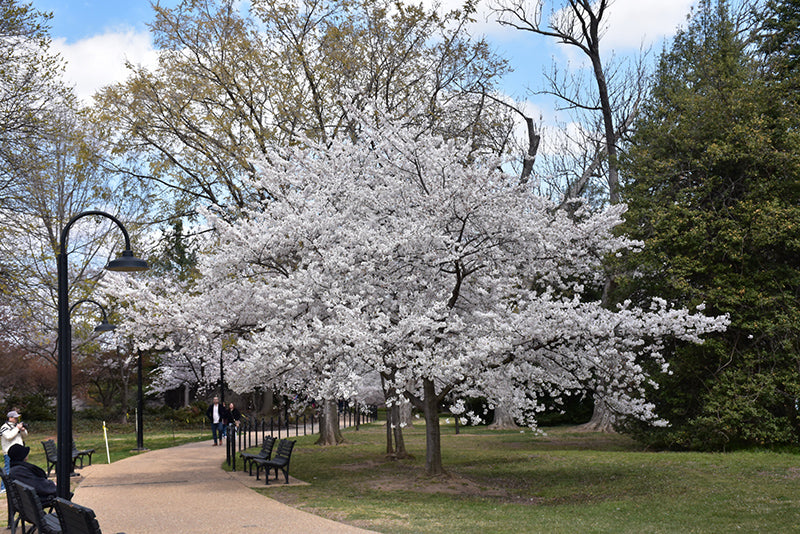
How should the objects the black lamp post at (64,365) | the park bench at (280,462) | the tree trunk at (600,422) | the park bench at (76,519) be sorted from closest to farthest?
the park bench at (76,519) < the black lamp post at (64,365) < the park bench at (280,462) < the tree trunk at (600,422)

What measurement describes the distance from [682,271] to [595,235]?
5.06 metres

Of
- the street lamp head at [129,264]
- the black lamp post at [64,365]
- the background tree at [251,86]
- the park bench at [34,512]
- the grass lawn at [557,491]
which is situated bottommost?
the grass lawn at [557,491]

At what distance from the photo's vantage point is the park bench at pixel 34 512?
25.0ft

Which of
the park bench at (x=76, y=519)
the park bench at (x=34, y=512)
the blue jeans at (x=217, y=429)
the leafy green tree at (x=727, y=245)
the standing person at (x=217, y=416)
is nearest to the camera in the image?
the park bench at (x=76, y=519)

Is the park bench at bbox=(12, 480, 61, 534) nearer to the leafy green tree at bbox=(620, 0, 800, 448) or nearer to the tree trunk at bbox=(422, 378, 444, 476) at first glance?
the tree trunk at bbox=(422, 378, 444, 476)

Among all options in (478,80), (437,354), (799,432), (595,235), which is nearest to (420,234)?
(437,354)

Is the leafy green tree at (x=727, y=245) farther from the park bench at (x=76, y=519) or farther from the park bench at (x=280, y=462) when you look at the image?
the park bench at (x=76, y=519)

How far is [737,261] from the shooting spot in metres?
18.7

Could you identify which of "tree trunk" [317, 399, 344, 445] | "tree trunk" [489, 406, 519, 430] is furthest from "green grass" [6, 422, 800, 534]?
"tree trunk" [489, 406, 519, 430]

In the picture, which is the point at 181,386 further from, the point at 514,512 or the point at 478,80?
the point at 514,512

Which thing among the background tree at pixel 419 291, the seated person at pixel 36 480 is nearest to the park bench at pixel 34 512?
the seated person at pixel 36 480

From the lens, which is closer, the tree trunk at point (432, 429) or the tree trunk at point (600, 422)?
the tree trunk at point (432, 429)

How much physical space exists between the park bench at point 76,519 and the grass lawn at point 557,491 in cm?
415

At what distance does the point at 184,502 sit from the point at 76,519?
585 centimetres
